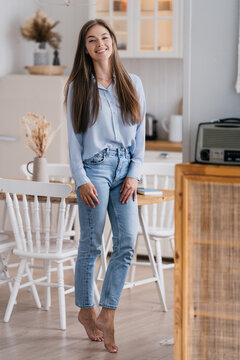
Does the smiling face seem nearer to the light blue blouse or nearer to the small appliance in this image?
the light blue blouse

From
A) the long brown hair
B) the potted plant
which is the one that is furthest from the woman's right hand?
the potted plant

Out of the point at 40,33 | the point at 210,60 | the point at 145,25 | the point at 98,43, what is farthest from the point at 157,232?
the point at 40,33

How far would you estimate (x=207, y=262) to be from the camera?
2928mm

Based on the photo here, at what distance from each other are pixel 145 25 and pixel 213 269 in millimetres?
3163

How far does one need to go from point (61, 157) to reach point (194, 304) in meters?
3.04

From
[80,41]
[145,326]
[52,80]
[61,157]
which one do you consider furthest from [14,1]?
[145,326]

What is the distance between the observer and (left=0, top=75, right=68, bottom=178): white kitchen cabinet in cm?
581

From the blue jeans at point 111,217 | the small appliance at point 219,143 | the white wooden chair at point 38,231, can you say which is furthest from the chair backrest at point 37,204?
the small appliance at point 219,143

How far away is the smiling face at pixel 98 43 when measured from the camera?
3.62m

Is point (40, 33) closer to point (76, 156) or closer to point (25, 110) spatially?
point (25, 110)

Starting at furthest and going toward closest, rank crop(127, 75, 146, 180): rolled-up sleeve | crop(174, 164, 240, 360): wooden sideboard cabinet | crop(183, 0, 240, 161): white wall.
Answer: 1. crop(127, 75, 146, 180): rolled-up sleeve
2. crop(183, 0, 240, 161): white wall
3. crop(174, 164, 240, 360): wooden sideboard cabinet

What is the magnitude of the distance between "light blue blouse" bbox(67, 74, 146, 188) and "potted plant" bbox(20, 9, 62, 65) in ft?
8.05

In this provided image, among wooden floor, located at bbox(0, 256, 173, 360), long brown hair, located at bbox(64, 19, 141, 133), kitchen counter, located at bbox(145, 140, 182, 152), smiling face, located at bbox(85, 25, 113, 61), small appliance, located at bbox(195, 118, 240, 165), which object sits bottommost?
wooden floor, located at bbox(0, 256, 173, 360)

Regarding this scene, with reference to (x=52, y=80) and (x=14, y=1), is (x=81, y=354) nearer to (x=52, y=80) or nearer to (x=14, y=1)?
(x=52, y=80)
